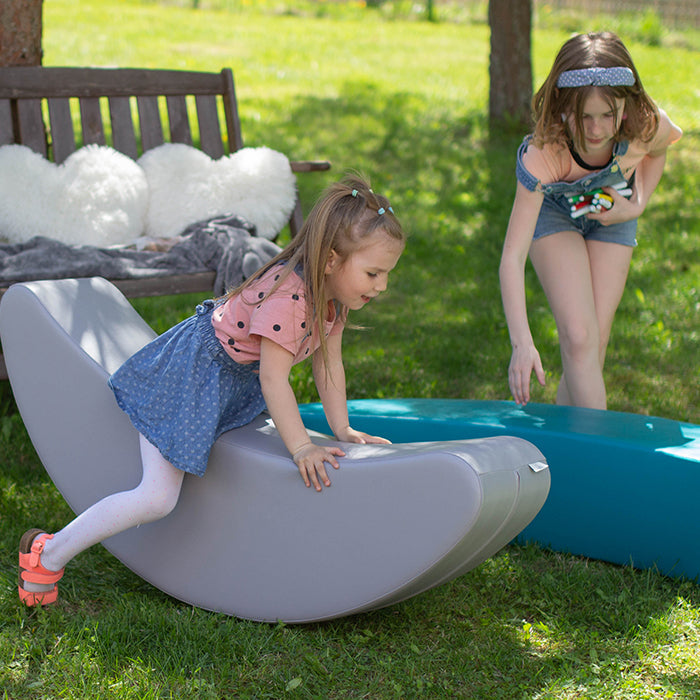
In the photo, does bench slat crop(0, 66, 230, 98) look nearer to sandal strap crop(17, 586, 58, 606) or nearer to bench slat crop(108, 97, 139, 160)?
bench slat crop(108, 97, 139, 160)

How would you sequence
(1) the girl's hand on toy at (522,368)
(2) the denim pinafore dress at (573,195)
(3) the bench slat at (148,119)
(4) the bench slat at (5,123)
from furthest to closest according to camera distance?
(3) the bench slat at (148,119) → (4) the bench slat at (5,123) → (2) the denim pinafore dress at (573,195) → (1) the girl's hand on toy at (522,368)

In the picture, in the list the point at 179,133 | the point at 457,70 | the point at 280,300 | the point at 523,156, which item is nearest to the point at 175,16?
the point at 457,70

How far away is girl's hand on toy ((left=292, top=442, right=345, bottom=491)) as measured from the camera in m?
2.20

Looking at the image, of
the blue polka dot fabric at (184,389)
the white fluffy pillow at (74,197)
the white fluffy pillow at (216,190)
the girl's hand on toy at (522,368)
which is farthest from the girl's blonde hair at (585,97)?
the white fluffy pillow at (74,197)

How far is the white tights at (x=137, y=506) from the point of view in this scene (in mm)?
2322

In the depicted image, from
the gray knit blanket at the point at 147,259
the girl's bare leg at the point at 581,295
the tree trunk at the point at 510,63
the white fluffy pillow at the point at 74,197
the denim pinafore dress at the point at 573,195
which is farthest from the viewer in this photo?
the tree trunk at the point at 510,63

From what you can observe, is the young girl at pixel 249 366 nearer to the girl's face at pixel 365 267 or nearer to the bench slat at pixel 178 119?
the girl's face at pixel 365 267

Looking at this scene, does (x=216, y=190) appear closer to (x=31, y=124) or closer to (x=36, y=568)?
(x=31, y=124)

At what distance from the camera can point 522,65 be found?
793cm

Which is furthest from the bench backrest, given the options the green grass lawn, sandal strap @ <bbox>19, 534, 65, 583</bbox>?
sandal strap @ <bbox>19, 534, 65, 583</bbox>

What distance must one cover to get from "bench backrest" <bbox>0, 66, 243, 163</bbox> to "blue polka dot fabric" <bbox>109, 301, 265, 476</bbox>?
245 centimetres

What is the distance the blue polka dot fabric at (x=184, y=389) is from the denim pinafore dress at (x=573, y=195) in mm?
1199

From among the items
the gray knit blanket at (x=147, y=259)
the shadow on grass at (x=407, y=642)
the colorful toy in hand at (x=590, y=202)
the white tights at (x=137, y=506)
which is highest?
the colorful toy in hand at (x=590, y=202)

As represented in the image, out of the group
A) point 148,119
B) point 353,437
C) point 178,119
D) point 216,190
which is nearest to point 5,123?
point 148,119
